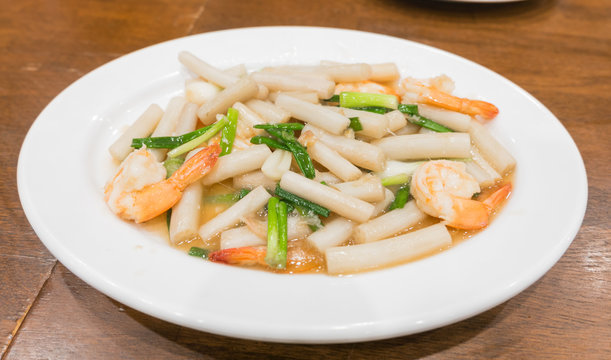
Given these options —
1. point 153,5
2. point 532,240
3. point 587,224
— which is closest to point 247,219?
point 532,240

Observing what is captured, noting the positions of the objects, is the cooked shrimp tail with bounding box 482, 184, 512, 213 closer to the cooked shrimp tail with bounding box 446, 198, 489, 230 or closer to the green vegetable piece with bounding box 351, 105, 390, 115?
the cooked shrimp tail with bounding box 446, 198, 489, 230

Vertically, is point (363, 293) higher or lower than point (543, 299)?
higher

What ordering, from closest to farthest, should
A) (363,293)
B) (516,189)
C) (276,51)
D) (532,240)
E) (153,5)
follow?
(363,293), (532,240), (516,189), (276,51), (153,5)

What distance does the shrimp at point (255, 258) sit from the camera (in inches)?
67.1

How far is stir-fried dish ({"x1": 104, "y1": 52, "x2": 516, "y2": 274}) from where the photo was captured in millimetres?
1829

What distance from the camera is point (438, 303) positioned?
4.68 feet

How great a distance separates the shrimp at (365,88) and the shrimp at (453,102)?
0.15 meters

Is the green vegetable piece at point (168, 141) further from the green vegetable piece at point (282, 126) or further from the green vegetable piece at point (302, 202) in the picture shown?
the green vegetable piece at point (302, 202)

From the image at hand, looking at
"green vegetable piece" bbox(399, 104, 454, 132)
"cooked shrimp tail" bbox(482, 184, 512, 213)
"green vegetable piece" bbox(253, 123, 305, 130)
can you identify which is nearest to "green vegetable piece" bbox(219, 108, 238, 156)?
"green vegetable piece" bbox(253, 123, 305, 130)

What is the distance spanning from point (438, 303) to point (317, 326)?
0.38 m

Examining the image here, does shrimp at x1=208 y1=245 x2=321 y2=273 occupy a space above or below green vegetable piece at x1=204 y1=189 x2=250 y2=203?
above

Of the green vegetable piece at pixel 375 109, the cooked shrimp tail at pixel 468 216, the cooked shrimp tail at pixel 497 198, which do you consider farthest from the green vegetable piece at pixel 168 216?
the cooked shrimp tail at pixel 497 198

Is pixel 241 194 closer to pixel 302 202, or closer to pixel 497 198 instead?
pixel 302 202

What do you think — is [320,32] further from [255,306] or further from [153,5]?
[255,306]
